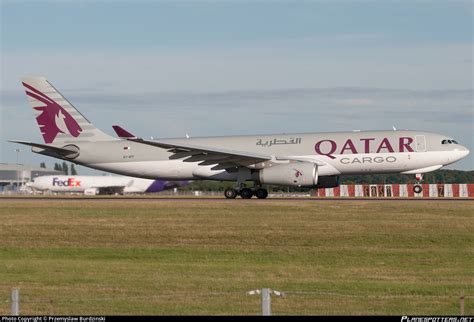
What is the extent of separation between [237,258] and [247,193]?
83.8ft

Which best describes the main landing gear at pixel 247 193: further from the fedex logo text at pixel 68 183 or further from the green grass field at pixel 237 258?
the fedex logo text at pixel 68 183

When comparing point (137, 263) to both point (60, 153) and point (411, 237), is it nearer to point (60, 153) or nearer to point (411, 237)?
point (411, 237)

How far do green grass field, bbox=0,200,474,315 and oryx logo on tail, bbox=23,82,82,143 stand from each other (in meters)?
14.5

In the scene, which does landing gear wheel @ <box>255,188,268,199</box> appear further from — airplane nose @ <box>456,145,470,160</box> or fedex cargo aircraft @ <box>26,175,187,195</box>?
fedex cargo aircraft @ <box>26,175,187,195</box>

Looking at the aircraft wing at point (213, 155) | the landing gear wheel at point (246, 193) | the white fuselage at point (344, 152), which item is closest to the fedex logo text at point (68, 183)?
the white fuselage at point (344, 152)

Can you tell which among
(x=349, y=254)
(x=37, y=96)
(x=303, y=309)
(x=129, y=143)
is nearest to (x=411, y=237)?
(x=349, y=254)

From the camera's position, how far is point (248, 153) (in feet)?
176

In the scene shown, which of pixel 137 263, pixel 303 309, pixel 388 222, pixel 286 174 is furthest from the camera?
pixel 286 174

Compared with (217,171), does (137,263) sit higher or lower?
lower

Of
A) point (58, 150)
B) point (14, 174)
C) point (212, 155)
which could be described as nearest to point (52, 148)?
point (58, 150)

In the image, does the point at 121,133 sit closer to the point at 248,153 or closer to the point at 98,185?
the point at 248,153

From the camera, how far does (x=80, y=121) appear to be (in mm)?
58781

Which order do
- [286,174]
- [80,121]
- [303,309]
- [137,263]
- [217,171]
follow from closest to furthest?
[303,309] → [137,263] → [286,174] → [217,171] → [80,121]

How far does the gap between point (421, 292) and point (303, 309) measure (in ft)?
13.3
